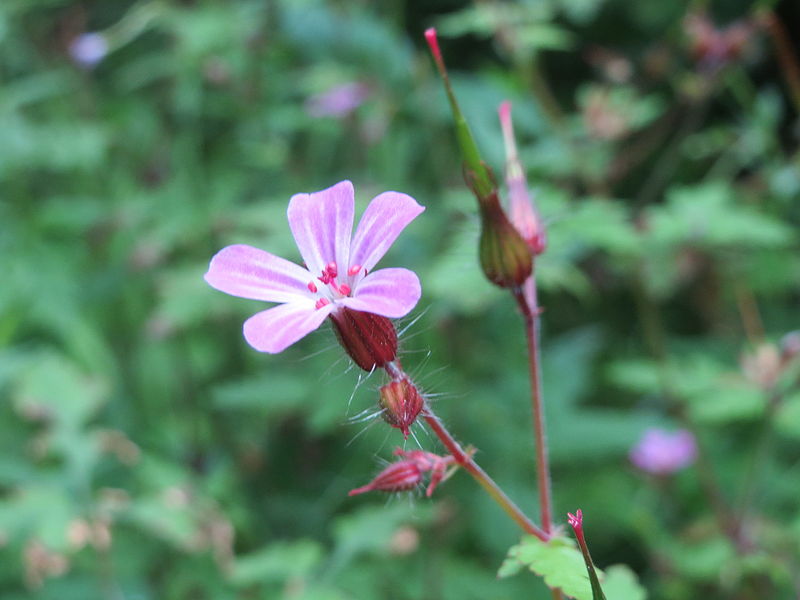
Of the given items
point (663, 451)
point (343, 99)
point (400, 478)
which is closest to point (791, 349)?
→ point (663, 451)

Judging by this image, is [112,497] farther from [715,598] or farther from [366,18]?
[366,18]

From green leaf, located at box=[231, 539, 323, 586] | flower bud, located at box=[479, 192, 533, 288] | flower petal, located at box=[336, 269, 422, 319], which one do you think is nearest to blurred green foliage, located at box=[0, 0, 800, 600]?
green leaf, located at box=[231, 539, 323, 586]

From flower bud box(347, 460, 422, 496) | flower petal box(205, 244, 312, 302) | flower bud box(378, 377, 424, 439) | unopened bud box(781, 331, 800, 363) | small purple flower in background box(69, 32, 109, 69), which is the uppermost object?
small purple flower in background box(69, 32, 109, 69)

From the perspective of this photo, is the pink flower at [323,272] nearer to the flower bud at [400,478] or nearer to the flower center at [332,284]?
the flower center at [332,284]

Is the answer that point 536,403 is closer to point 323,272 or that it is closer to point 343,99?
point 323,272

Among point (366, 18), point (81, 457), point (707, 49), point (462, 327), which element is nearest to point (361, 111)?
point (366, 18)

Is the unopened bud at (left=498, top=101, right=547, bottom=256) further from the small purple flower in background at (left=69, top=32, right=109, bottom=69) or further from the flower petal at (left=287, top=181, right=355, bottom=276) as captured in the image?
the small purple flower in background at (left=69, top=32, right=109, bottom=69)
